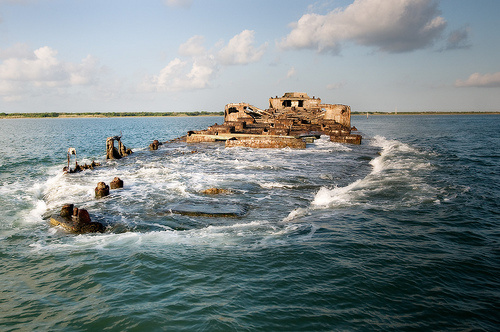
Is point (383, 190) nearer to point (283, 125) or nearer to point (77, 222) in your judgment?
point (77, 222)

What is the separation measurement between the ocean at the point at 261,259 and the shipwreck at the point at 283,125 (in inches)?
581

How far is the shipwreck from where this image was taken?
29.8m

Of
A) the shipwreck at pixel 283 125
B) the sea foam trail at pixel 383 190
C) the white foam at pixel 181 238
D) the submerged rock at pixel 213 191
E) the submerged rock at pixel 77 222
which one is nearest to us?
the white foam at pixel 181 238

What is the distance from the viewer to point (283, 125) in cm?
3781

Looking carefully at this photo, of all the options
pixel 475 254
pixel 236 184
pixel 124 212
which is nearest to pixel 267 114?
pixel 236 184

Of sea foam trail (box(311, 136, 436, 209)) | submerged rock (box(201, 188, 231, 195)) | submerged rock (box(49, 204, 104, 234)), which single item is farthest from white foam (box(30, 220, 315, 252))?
submerged rock (box(201, 188, 231, 195))

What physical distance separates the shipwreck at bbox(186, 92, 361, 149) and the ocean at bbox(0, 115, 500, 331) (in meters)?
14.8

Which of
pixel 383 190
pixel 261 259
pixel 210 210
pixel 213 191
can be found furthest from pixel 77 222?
pixel 383 190

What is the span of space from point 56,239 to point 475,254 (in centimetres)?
1104

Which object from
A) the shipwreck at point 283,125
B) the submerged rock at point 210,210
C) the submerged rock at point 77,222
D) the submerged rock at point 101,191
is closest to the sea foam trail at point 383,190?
the submerged rock at point 210,210

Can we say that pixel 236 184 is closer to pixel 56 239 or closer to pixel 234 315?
pixel 56 239

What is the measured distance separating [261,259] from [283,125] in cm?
3143

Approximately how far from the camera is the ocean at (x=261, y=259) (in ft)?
17.9

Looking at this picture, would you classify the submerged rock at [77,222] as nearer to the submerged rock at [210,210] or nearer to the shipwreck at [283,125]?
the submerged rock at [210,210]
